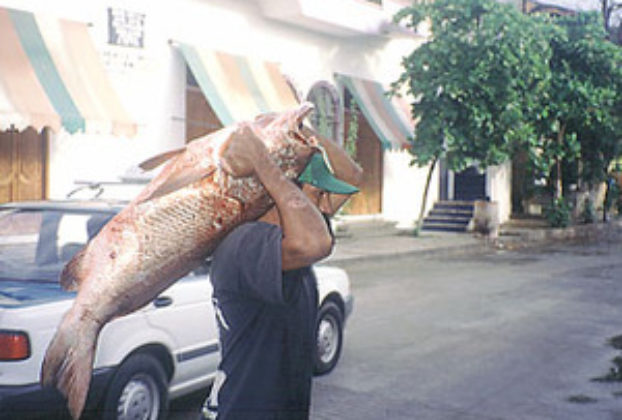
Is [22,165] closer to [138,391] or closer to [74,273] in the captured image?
[138,391]

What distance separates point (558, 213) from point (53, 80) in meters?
16.8

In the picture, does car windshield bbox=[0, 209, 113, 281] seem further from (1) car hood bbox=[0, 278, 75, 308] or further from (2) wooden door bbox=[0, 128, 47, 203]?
(2) wooden door bbox=[0, 128, 47, 203]

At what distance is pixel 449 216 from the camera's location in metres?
23.2

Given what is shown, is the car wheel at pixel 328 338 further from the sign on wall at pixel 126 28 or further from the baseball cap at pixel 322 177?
the sign on wall at pixel 126 28

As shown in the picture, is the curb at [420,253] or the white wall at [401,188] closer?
the curb at [420,253]

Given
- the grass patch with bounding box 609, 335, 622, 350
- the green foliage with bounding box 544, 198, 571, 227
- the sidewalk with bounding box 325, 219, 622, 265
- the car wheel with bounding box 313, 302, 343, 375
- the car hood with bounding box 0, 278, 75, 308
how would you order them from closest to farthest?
the car hood with bounding box 0, 278, 75, 308, the car wheel with bounding box 313, 302, 343, 375, the grass patch with bounding box 609, 335, 622, 350, the sidewalk with bounding box 325, 219, 622, 265, the green foliage with bounding box 544, 198, 571, 227

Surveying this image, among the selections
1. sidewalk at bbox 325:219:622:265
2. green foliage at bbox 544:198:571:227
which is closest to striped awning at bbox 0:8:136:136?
sidewalk at bbox 325:219:622:265

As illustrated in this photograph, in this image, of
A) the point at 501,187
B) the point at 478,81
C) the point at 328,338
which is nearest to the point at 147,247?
the point at 328,338

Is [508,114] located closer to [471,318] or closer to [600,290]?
[600,290]

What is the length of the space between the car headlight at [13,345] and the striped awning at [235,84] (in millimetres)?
10332

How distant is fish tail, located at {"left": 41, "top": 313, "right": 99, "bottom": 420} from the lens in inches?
64.2

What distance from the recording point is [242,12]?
16656 millimetres

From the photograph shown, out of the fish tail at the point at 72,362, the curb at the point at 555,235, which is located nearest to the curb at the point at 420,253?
the curb at the point at 555,235

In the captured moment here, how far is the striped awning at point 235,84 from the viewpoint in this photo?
14.5 meters
